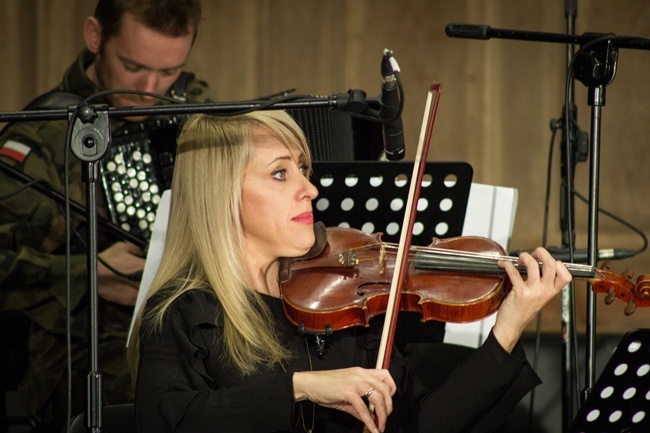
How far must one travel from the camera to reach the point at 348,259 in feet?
6.56

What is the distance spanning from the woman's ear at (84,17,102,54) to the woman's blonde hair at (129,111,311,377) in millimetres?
1042

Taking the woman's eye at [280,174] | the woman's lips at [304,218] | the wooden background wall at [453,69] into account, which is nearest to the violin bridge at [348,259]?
the woman's lips at [304,218]

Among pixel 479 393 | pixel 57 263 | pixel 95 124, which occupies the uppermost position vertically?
pixel 95 124

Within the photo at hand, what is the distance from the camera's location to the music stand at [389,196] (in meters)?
2.15

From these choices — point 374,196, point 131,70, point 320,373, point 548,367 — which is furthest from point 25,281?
point 548,367

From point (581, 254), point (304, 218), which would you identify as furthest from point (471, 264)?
point (581, 254)

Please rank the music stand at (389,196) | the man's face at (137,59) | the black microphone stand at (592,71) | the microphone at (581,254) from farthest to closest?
the man's face at (137,59)
the microphone at (581,254)
the music stand at (389,196)
the black microphone stand at (592,71)

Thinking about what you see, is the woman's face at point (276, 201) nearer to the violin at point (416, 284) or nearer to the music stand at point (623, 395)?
the violin at point (416, 284)

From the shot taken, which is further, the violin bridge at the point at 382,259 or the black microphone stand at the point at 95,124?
the violin bridge at the point at 382,259

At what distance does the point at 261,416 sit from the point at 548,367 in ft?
4.66

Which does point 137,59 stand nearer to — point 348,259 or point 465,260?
point 348,259

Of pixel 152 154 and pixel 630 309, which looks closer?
pixel 630 309

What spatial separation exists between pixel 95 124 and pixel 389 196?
76 centimetres

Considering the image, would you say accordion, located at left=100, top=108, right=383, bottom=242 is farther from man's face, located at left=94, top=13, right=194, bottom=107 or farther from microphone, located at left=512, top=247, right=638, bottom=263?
microphone, located at left=512, top=247, right=638, bottom=263
